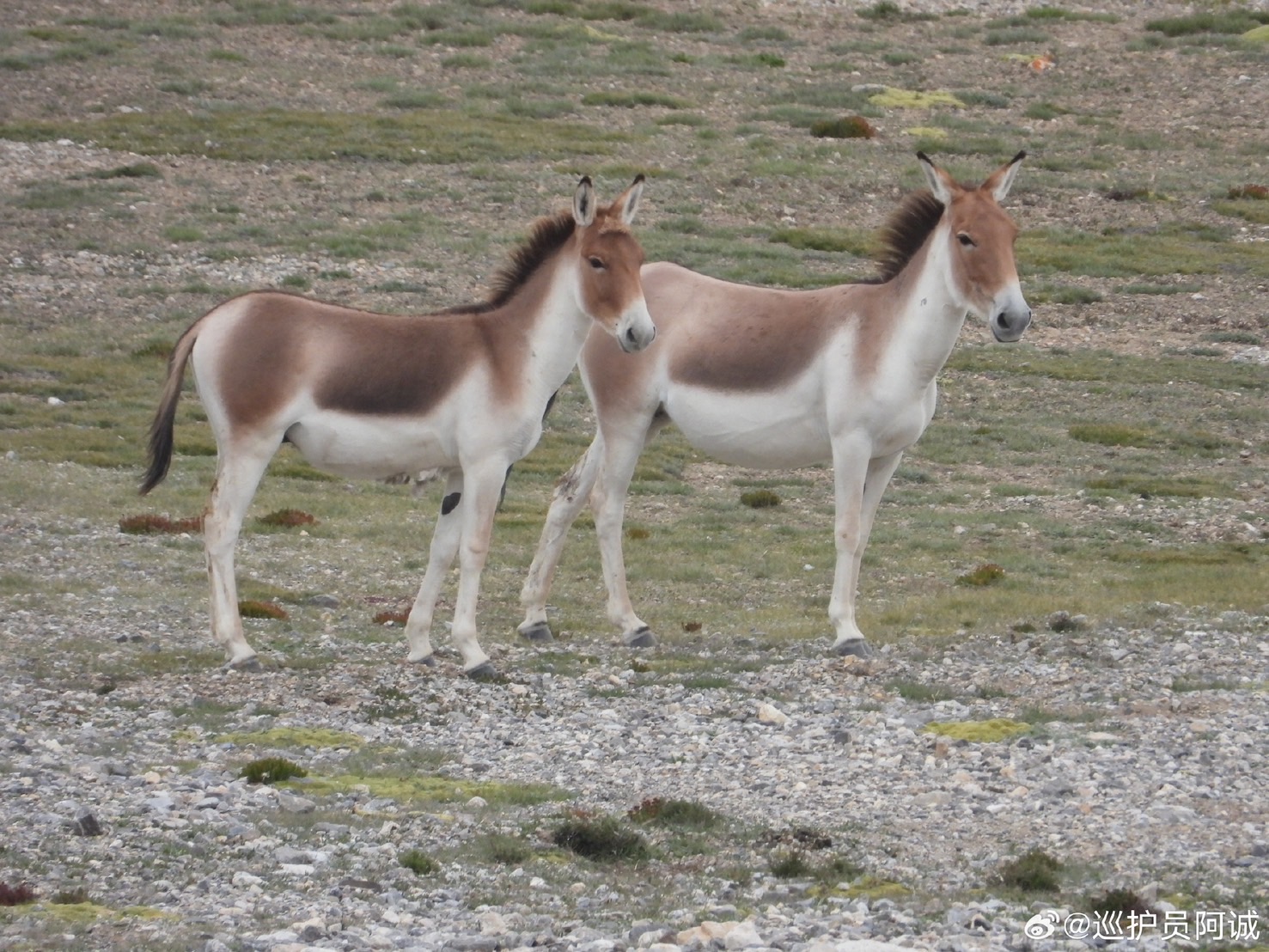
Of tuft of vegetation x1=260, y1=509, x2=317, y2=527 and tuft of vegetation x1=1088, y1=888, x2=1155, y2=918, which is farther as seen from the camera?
tuft of vegetation x1=260, y1=509, x2=317, y2=527

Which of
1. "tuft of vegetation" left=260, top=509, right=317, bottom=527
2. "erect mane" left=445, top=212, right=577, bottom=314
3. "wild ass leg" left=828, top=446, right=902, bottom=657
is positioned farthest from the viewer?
"tuft of vegetation" left=260, top=509, right=317, bottom=527

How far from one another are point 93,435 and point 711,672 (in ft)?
43.3

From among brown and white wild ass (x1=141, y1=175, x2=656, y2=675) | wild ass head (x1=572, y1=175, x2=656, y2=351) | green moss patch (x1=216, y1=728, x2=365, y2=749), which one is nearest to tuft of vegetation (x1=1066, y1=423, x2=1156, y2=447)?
brown and white wild ass (x1=141, y1=175, x2=656, y2=675)

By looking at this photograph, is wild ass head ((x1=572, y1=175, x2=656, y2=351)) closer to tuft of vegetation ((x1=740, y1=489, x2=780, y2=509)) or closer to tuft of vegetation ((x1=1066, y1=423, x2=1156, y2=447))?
tuft of vegetation ((x1=740, y1=489, x2=780, y2=509))

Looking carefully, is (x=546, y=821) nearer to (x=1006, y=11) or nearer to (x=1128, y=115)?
(x=1128, y=115)

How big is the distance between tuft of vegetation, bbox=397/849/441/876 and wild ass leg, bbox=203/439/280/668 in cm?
475

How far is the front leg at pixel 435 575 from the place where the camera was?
15.2 metres

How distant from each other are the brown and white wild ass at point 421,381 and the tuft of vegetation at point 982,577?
707cm

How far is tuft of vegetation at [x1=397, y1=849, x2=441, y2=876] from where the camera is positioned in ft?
32.4

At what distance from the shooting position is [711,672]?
1543 cm

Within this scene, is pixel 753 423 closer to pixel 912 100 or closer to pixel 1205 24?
pixel 912 100

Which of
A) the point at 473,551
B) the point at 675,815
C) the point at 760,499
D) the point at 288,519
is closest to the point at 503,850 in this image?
the point at 675,815

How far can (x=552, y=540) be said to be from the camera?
1700cm

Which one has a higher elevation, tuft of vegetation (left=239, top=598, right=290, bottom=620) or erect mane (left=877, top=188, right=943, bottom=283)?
erect mane (left=877, top=188, right=943, bottom=283)
